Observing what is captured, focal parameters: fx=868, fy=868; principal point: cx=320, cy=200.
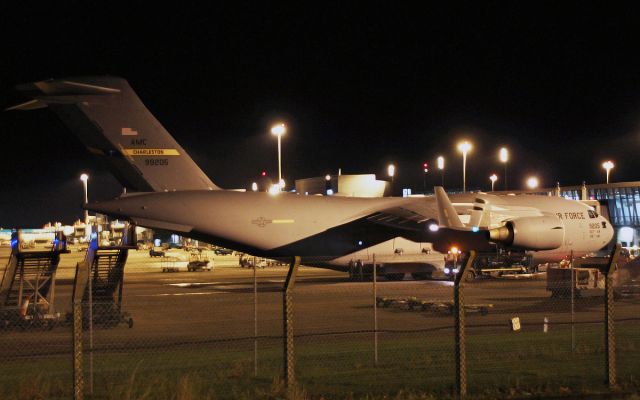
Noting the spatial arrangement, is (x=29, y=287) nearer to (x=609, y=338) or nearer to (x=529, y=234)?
(x=609, y=338)

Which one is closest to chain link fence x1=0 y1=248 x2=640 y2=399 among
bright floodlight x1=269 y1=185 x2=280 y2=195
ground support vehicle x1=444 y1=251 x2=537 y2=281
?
bright floodlight x1=269 y1=185 x2=280 y2=195

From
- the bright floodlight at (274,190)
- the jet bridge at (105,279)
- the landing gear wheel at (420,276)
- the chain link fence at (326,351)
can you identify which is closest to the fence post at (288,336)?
the chain link fence at (326,351)

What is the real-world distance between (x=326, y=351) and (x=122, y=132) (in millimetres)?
18451

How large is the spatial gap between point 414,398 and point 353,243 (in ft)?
79.9

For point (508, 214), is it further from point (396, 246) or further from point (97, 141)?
point (97, 141)

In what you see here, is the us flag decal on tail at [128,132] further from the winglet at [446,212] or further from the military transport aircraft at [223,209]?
the winglet at [446,212]

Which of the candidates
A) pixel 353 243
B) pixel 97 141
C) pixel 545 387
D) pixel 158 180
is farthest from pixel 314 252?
pixel 545 387

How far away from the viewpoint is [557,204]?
126ft

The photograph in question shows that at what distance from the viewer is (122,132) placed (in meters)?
32.6

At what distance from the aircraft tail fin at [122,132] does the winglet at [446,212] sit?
8.92 m

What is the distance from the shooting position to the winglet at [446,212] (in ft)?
107

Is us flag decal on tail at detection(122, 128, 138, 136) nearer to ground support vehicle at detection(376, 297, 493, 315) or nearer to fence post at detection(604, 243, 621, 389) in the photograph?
ground support vehicle at detection(376, 297, 493, 315)

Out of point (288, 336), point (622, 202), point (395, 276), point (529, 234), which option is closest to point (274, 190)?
point (395, 276)

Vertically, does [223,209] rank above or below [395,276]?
above
